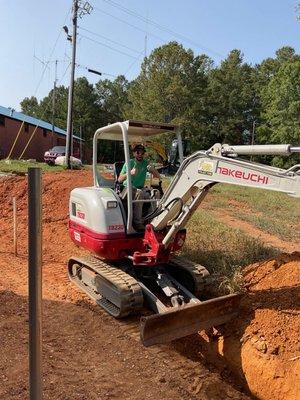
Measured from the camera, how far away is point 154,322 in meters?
4.72

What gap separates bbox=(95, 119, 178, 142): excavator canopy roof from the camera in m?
6.23

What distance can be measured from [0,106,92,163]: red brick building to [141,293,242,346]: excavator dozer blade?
2466 cm

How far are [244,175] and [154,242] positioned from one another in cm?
180

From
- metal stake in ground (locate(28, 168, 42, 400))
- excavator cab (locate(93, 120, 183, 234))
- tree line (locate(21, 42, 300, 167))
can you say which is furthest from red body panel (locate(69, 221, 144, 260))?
tree line (locate(21, 42, 300, 167))

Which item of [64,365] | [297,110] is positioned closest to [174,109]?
[297,110]

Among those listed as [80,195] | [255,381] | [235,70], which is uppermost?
[235,70]

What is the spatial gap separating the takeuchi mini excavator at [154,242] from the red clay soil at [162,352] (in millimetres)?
321

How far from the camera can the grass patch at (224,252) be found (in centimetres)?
646

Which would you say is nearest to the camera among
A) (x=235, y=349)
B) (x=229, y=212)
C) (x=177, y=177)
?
(x=235, y=349)

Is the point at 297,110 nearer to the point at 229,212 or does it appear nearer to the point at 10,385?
the point at 229,212

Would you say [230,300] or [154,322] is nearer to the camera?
[154,322]

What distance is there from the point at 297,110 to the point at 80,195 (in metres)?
37.9

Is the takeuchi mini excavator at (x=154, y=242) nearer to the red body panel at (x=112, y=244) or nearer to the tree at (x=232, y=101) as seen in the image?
the red body panel at (x=112, y=244)

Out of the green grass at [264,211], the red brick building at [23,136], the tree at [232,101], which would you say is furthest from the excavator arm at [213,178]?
the tree at [232,101]
